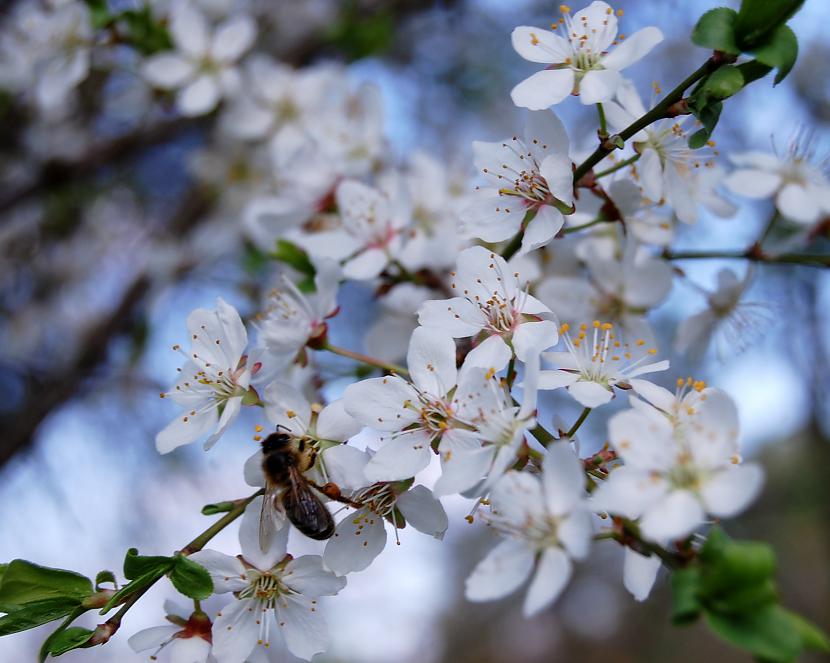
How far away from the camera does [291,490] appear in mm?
1101

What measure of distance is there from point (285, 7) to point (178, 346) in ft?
8.68

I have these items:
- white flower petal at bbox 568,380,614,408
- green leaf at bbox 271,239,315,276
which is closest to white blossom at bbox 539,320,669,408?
white flower petal at bbox 568,380,614,408

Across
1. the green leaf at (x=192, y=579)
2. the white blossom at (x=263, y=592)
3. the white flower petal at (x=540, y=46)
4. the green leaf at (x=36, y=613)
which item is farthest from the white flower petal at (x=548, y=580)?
the white flower petal at (x=540, y=46)

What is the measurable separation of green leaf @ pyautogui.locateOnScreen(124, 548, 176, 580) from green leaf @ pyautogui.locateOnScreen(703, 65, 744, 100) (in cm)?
95

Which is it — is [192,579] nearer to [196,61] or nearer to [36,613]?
[36,613]

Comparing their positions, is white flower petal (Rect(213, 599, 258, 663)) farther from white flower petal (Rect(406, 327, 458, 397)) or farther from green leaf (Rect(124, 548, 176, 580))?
white flower petal (Rect(406, 327, 458, 397))

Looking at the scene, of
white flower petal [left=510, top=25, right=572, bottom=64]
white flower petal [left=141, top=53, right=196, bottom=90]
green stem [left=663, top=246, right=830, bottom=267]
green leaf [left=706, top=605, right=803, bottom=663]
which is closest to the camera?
green leaf [left=706, top=605, right=803, bottom=663]

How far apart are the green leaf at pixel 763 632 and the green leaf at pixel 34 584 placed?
2.72 feet

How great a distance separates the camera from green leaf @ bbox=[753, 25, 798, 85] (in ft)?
3.46

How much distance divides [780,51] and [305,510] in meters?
0.88

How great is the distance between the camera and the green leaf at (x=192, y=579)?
106 cm

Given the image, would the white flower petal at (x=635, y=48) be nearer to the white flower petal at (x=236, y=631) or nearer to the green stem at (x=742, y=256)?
the green stem at (x=742, y=256)

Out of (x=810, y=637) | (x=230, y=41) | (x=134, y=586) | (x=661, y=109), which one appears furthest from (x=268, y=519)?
(x=230, y=41)

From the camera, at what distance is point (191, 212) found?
296cm
